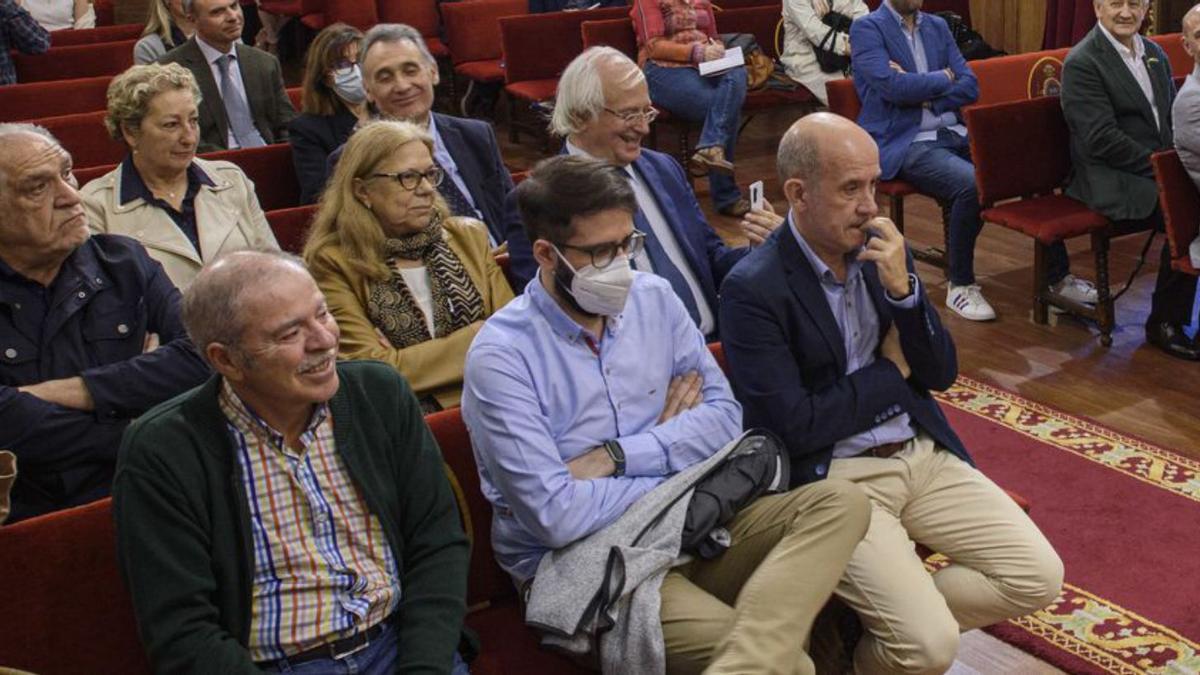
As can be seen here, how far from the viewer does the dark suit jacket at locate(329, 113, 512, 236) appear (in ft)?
12.9

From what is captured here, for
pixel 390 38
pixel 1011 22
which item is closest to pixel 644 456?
pixel 390 38

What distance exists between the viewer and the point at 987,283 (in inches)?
212

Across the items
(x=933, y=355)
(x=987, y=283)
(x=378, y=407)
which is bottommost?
(x=987, y=283)

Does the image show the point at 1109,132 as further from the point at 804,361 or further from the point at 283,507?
the point at 283,507

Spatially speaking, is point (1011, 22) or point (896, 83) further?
point (1011, 22)

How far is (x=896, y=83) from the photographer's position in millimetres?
5387

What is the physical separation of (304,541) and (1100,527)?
2.20 metres

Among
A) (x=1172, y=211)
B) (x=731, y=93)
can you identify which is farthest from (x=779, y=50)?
(x=1172, y=211)

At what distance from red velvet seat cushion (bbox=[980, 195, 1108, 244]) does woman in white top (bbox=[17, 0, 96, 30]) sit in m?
5.22

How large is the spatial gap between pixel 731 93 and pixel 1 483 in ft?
15.1

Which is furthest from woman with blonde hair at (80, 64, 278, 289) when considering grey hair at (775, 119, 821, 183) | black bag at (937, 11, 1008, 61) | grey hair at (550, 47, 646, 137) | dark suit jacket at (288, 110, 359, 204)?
black bag at (937, 11, 1008, 61)

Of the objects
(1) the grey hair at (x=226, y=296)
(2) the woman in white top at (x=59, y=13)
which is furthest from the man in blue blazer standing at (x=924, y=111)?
(2) the woman in white top at (x=59, y=13)

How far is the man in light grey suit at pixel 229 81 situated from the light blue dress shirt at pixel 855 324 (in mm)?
2780

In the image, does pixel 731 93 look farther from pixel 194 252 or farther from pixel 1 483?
pixel 1 483
